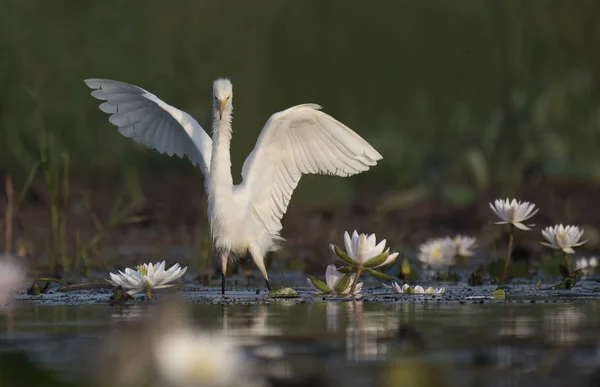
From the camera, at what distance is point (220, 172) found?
741 cm

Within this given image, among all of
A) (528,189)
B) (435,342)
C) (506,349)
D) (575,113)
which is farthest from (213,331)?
(575,113)

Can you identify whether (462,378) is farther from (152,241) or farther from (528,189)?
(528,189)

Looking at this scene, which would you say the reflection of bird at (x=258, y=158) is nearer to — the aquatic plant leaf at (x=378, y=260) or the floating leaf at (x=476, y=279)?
the floating leaf at (x=476, y=279)

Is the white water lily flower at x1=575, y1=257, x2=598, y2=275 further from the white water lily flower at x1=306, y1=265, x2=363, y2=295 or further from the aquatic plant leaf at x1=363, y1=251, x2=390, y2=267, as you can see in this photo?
the aquatic plant leaf at x1=363, y1=251, x2=390, y2=267

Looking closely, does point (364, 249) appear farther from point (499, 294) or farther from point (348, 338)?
point (348, 338)

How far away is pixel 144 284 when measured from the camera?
21.3 feet

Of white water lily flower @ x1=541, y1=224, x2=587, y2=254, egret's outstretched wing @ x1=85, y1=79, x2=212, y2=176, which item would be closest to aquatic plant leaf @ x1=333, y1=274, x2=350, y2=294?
white water lily flower @ x1=541, y1=224, x2=587, y2=254

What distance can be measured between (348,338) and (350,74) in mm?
9846

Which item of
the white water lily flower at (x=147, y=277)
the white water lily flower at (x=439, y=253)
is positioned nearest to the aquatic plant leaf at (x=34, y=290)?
the white water lily flower at (x=147, y=277)

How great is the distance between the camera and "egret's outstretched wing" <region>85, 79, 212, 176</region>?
25.8 feet

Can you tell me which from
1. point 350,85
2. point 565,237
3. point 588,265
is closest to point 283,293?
point 565,237

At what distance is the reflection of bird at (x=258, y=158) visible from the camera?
24.4ft

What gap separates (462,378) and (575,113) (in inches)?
360

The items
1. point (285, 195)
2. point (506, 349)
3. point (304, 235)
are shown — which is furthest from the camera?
point (304, 235)
